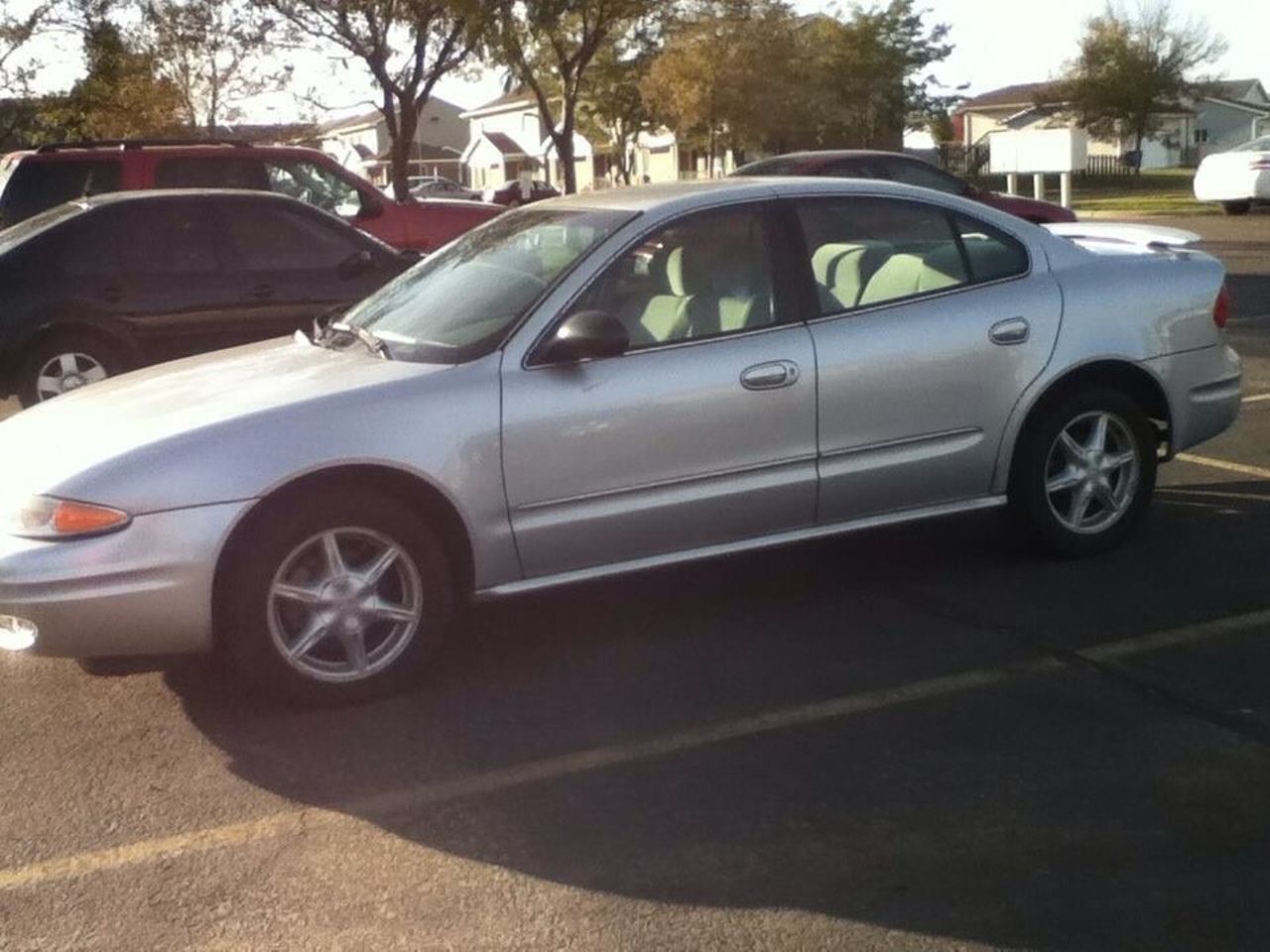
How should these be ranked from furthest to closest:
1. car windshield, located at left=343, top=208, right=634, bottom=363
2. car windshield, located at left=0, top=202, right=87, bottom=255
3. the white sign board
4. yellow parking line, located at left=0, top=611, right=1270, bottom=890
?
the white sign board, car windshield, located at left=0, top=202, right=87, bottom=255, car windshield, located at left=343, top=208, right=634, bottom=363, yellow parking line, located at left=0, top=611, right=1270, bottom=890

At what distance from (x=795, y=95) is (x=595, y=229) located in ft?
144

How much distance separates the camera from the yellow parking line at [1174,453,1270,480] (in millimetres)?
8047

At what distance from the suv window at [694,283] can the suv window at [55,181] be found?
28.1 ft

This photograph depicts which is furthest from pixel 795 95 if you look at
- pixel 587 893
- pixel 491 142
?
pixel 587 893

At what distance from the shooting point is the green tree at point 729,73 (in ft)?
144

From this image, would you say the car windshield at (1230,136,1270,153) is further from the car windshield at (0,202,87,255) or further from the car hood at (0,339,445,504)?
the car hood at (0,339,445,504)

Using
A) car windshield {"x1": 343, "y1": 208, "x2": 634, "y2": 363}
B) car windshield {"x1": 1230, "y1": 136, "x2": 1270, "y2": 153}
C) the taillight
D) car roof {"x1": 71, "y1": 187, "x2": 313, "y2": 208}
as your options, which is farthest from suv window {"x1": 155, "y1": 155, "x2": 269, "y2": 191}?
car windshield {"x1": 1230, "y1": 136, "x2": 1270, "y2": 153}

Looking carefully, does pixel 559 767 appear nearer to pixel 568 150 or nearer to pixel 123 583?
pixel 123 583

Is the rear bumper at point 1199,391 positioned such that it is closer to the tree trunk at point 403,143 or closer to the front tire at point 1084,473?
the front tire at point 1084,473

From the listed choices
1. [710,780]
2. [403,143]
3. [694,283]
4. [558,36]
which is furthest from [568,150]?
[710,780]

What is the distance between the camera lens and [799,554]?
6906 millimetres

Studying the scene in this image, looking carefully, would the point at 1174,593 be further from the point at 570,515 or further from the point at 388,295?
the point at 388,295

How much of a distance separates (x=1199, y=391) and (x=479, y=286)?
297cm

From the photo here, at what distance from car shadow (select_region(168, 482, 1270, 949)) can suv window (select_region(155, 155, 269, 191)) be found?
808 centimetres
